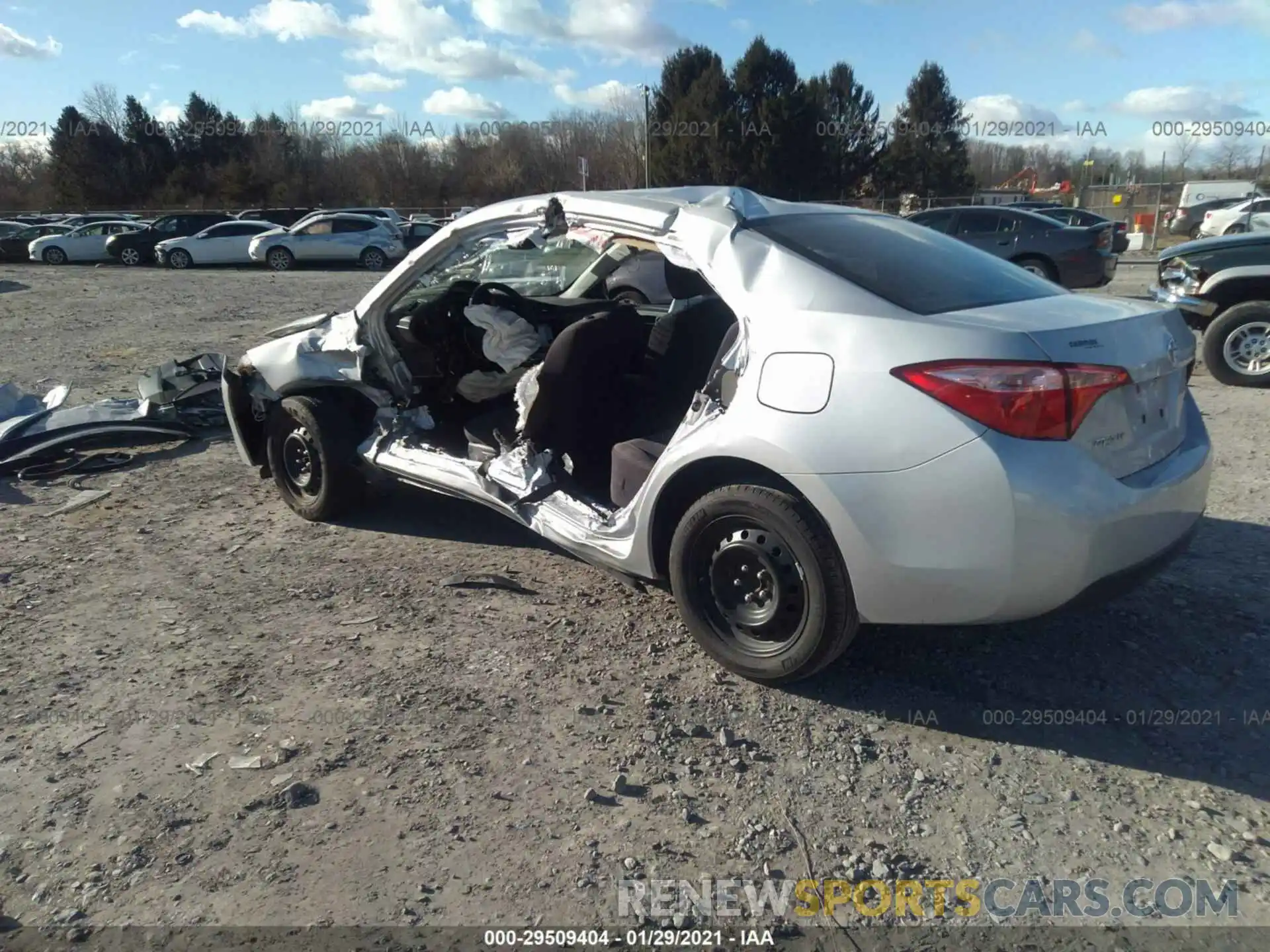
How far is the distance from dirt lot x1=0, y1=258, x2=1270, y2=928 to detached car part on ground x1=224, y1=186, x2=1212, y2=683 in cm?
42

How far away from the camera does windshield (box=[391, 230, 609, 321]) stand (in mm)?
4160

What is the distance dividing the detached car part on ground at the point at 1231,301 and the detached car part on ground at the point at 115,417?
7941 mm

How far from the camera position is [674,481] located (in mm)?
3363

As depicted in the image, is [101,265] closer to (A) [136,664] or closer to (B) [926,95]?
(A) [136,664]

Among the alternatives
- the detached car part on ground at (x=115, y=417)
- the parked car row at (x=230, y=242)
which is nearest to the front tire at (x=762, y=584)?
the detached car part on ground at (x=115, y=417)

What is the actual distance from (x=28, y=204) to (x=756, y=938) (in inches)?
2817

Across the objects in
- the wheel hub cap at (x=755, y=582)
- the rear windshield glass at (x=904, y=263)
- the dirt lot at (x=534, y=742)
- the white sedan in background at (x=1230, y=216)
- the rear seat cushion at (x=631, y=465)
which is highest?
the rear windshield glass at (x=904, y=263)

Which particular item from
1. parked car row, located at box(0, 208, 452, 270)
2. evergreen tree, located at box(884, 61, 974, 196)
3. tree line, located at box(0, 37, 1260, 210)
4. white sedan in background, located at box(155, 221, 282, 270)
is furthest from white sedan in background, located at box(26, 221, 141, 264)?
evergreen tree, located at box(884, 61, 974, 196)

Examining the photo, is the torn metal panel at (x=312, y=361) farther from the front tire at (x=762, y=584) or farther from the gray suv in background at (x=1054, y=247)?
the gray suv in background at (x=1054, y=247)

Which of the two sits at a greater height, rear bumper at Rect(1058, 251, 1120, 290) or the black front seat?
the black front seat

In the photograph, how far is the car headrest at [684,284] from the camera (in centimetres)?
419

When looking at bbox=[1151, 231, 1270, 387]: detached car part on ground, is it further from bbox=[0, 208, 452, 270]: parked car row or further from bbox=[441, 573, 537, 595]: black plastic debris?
bbox=[0, 208, 452, 270]: parked car row

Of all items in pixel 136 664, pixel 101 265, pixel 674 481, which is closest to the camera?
pixel 674 481

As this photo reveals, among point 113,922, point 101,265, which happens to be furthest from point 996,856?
point 101,265
